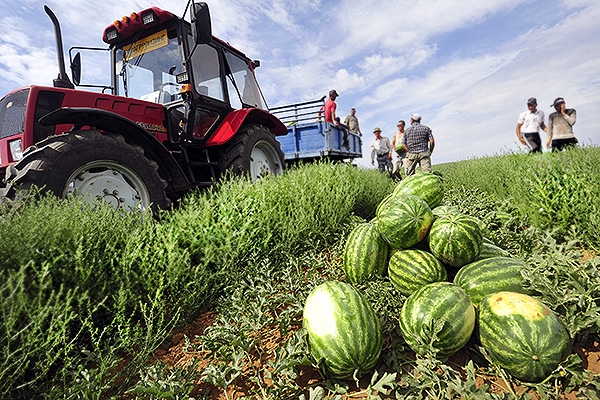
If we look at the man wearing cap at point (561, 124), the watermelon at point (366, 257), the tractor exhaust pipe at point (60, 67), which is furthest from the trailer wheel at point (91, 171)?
the man wearing cap at point (561, 124)

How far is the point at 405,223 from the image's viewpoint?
85.6 inches

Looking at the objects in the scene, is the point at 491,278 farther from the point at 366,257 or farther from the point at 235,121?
the point at 235,121

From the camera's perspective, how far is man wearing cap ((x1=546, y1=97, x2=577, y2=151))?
778cm

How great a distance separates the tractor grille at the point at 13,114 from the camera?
140 inches

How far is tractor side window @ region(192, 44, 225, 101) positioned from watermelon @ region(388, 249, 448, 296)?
423cm

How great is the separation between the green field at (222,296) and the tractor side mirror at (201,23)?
1838mm

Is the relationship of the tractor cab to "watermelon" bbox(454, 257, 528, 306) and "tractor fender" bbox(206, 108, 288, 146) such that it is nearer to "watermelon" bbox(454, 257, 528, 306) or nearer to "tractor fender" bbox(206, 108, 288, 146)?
"tractor fender" bbox(206, 108, 288, 146)

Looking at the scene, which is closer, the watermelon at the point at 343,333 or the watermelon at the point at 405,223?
the watermelon at the point at 343,333

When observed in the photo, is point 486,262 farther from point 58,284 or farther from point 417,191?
point 58,284

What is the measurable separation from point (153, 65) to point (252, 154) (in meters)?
2.13

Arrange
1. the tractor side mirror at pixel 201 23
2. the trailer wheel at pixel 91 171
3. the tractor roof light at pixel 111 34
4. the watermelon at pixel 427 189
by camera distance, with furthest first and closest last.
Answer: the tractor roof light at pixel 111 34 < the tractor side mirror at pixel 201 23 < the watermelon at pixel 427 189 < the trailer wheel at pixel 91 171

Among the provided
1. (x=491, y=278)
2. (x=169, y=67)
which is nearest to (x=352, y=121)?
(x=169, y=67)

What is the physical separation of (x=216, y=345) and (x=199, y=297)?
2.13ft

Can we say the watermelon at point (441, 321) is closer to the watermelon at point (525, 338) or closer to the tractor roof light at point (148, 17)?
the watermelon at point (525, 338)
